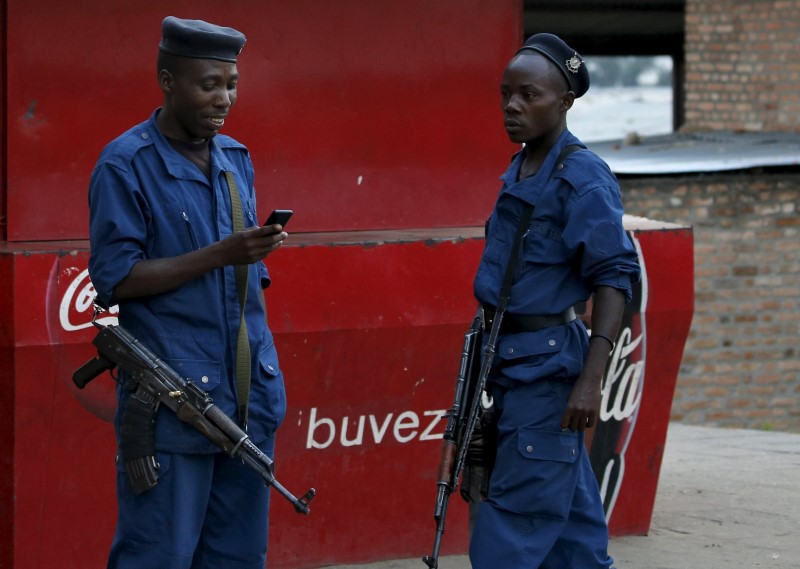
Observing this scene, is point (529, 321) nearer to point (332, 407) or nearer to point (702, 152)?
point (332, 407)

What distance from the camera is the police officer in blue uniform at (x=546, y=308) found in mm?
3699

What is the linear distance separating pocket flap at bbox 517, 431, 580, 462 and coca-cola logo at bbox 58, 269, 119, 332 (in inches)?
64.1

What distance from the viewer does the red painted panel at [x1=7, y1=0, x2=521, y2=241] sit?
4758 millimetres

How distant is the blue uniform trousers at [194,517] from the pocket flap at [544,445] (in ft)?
2.23

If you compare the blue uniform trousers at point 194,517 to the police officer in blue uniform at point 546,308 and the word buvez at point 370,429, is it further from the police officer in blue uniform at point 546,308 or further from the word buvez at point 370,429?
the word buvez at point 370,429

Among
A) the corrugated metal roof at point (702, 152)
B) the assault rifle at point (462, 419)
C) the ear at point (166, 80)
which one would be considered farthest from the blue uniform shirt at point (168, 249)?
the corrugated metal roof at point (702, 152)

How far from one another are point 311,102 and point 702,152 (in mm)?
6295

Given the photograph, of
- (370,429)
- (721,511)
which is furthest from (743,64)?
(370,429)

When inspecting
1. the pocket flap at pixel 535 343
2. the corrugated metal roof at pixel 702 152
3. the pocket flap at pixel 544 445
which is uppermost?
the corrugated metal roof at pixel 702 152

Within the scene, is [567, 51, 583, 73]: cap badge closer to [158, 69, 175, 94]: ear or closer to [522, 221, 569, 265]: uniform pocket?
[522, 221, 569, 265]: uniform pocket

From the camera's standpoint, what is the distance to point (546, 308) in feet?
12.3

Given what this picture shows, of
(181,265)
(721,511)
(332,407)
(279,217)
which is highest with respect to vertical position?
(279,217)

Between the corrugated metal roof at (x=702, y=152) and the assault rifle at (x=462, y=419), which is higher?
the corrugated metal roof at (x=702, y=152)

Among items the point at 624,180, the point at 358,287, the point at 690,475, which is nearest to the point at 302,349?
the point at 358,287
